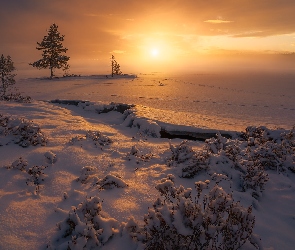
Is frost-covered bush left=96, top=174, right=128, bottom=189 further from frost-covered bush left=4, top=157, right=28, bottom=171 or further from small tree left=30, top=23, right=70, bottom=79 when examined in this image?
small tree left=30, top=23, right=70, bottom=79

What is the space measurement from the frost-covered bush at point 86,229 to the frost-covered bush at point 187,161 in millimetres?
2153

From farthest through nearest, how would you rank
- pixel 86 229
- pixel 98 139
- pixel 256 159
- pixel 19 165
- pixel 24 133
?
pixel 98 139 → pixel 24 133 → pixel 256 159 → pixel 19 165 → pixel 86 229

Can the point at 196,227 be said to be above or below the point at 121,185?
above

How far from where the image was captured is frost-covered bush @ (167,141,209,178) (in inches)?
196

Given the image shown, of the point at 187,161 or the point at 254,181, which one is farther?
the point at 187,161

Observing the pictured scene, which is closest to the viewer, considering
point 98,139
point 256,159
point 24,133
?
point 256,159

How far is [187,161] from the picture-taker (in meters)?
5.28

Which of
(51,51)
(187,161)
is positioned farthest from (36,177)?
(51,51)

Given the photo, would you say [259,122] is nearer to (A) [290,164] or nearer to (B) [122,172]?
(A) [290,164]

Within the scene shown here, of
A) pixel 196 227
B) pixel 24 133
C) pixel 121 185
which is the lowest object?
pixel 121 185

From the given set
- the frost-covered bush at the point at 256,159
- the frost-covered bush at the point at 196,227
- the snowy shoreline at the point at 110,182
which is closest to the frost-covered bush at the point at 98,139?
the snowy shoreline at the point at 110,182

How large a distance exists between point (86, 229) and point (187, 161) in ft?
9.70

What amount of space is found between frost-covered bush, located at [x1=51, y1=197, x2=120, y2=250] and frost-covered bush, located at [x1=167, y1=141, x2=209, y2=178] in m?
2.15

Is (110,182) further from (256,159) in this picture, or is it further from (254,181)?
(256,159)
